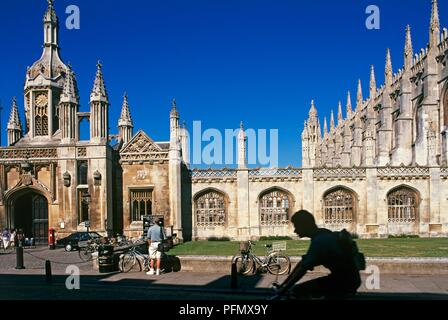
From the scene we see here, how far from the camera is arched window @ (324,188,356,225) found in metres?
31.5

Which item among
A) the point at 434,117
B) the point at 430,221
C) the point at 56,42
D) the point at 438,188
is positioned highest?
the point at 56,42

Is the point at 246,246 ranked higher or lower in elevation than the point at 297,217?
Answer: lower

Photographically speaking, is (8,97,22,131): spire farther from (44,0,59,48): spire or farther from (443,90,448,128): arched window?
(443,90,448,128): arched window

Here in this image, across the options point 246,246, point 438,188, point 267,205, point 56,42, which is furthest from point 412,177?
point 56,42

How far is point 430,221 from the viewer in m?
31.1

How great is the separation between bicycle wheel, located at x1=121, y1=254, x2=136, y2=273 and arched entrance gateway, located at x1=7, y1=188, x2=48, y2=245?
15545 mm

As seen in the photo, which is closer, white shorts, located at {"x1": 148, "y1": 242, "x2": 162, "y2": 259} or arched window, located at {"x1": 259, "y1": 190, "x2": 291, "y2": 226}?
white shorts, located at {"x1": 148, "y1": 242, "x2": 162, "y2": 259}

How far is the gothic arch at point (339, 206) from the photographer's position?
103ft

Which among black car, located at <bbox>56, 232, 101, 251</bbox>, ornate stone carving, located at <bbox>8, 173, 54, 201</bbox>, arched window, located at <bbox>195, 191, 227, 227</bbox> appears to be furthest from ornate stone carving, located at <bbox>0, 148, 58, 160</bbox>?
arched window, located at <bbox>195, 191, 227, 227</bbox>

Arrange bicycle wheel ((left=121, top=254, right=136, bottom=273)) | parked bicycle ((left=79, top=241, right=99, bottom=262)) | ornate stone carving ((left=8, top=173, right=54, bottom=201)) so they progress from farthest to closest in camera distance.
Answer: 1. ornate stone carving ((left=8, top=173, right=54, bottom=201))
2. parked bicycle ((left=79, top=241, right=99, bottom=262))
3. bicycle wheel ((left=121, top=254, right=136, bottom=273))

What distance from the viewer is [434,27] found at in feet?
135

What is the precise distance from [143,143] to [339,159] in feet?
131

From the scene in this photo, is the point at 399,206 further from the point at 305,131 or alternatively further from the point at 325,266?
the point at 325,266
